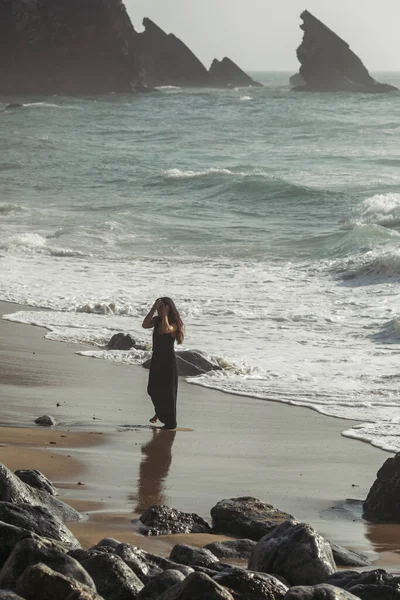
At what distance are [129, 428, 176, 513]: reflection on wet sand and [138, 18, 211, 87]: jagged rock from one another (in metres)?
129

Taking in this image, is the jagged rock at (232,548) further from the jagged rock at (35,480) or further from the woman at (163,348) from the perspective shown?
the woman at (163,348)

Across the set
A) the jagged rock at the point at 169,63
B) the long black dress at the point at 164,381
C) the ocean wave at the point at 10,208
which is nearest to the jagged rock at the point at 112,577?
the long black dress at the point at 164,381

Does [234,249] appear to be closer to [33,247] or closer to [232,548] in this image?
[33,247]

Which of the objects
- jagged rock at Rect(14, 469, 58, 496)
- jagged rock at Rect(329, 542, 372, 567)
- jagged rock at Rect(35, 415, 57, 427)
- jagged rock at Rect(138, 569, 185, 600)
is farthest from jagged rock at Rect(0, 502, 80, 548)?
jagged rock at Rect(35, 415, 57, 427)

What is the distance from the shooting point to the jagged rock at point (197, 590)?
13.2ft

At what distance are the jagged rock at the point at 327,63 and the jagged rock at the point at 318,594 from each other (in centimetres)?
11139

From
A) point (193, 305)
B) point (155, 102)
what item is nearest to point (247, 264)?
point (193, 305)

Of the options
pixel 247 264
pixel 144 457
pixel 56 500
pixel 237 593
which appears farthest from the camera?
pixel 247 264

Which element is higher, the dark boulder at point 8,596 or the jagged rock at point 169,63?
the jagged rock at point 169,63

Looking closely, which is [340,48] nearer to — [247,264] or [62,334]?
[247,264]

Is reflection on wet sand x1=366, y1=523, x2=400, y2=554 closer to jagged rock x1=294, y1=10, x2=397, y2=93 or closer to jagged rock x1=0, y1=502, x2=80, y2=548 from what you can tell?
jagged rock x1=0, y1=502, x2=80, y2=548

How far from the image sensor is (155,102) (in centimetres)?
8019

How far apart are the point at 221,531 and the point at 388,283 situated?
1303 cm

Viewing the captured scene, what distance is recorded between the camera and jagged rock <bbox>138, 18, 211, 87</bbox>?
5394 inches
